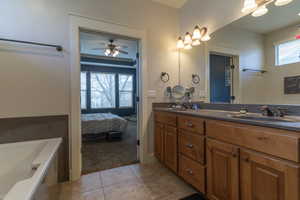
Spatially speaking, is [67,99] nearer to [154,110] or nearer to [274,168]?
[154,110]

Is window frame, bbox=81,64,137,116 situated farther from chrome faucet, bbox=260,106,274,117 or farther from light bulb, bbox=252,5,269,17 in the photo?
chrome faucet, bbox=260,106,274,117

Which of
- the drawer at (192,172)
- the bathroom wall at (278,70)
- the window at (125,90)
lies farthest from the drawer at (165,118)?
the window at (125,90)

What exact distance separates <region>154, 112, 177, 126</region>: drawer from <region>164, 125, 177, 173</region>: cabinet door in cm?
7

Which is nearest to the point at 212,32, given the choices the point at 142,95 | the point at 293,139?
the point at 142,95

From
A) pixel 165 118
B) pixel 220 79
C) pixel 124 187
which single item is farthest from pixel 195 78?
pixel 124 187

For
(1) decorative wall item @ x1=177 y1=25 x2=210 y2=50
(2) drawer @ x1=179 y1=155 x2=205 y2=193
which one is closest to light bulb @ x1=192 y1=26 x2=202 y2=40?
(1) decorative wall item @ x1=177 y1=25 x2=210 y2=50

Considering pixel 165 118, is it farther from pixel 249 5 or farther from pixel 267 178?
pixel 249 5

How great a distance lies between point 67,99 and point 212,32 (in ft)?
7.55

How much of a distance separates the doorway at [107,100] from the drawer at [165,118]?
51 cm

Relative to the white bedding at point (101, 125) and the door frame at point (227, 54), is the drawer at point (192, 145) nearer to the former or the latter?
the door frame at point (227, 54)

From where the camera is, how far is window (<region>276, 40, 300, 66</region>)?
130cm

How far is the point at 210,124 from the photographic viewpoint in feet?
4.47

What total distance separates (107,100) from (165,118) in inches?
201

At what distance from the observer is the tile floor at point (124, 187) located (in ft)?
5.21
